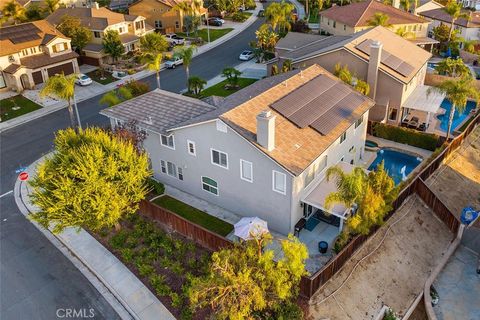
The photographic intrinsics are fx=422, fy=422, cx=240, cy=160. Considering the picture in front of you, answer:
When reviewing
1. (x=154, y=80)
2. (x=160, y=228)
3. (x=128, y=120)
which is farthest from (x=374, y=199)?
(x=154, y=80)

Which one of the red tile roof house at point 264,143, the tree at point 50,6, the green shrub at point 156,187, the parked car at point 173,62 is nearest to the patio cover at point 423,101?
the red tile roof house at point 264,143

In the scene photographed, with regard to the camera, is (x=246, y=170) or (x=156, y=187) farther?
(x=156, y=187)

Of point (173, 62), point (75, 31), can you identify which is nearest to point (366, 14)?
point (173, 62)

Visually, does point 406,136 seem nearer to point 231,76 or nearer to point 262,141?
point 262,141

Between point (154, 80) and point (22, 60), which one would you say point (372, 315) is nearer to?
point (154, 80)

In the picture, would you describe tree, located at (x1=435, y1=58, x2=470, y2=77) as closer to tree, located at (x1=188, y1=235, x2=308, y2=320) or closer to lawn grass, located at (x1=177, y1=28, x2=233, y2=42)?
tree, located at (x1=188, y1=235, x2=308, y2=320)

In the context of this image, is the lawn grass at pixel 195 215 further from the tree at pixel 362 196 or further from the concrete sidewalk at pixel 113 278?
the tree at pixel 362 196
